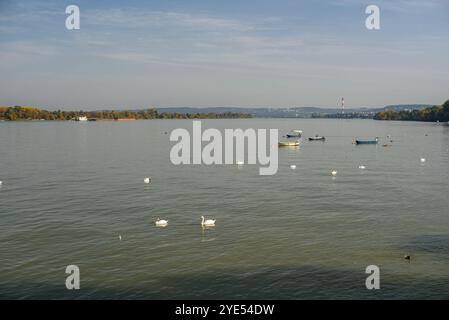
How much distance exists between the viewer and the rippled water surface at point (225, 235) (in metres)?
27.2

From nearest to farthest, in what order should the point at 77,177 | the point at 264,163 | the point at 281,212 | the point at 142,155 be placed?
the point at 281,212
the point at 77,177
the point at 264,163
the point at 142,155

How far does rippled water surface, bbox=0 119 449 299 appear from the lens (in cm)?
2725

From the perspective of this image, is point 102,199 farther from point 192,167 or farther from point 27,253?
point 192,167

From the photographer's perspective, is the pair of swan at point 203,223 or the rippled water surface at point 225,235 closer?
the rippled water surface at point 225,235

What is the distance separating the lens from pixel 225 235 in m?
37.0

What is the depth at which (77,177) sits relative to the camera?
67.2 m

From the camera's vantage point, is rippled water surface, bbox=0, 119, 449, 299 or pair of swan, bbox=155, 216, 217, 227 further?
pair of swan, bbox=155, 216, 217, 227

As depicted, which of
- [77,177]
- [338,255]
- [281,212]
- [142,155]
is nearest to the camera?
[338,255]

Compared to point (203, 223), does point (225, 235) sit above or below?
below

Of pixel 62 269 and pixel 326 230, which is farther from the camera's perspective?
pixel 326 230

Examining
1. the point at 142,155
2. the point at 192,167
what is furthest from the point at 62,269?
the point at 142,155

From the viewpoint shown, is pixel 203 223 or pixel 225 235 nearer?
pixel 225 235

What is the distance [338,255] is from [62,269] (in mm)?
18943
